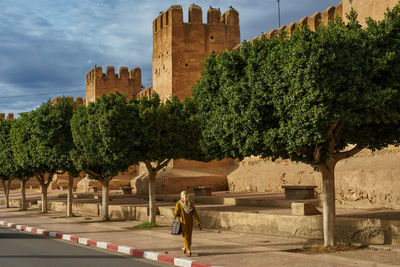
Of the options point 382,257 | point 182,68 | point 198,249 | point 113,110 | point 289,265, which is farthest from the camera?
point 182,68

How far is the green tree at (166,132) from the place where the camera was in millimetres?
15969

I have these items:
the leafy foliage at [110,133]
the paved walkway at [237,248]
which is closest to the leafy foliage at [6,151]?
the leafy foliage at [110,133]

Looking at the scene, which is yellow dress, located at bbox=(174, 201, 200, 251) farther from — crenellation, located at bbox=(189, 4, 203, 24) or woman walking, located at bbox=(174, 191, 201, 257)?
crenellation, located at bbox=(189, 4, 203, 24)

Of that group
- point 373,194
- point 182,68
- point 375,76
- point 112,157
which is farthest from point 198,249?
point 182,68

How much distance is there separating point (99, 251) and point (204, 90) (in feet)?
17.8

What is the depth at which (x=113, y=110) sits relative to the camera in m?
16.0

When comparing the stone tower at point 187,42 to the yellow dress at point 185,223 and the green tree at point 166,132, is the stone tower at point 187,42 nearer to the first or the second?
the green tree at point 166,132

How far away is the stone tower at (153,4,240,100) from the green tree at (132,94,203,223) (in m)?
15.7

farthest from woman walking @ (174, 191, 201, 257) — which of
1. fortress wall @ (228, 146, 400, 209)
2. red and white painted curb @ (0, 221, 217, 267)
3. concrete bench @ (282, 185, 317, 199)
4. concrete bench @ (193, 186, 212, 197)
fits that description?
concrete bench @ (193, 186, 212, 197)

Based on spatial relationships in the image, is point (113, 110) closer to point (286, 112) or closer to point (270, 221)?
point (270, 221)

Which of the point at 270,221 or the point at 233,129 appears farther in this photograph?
the point at 270,221

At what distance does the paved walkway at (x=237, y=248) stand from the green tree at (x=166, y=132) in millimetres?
2793

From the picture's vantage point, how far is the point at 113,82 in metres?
49.0

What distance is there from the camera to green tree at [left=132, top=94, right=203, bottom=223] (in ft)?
52.4
